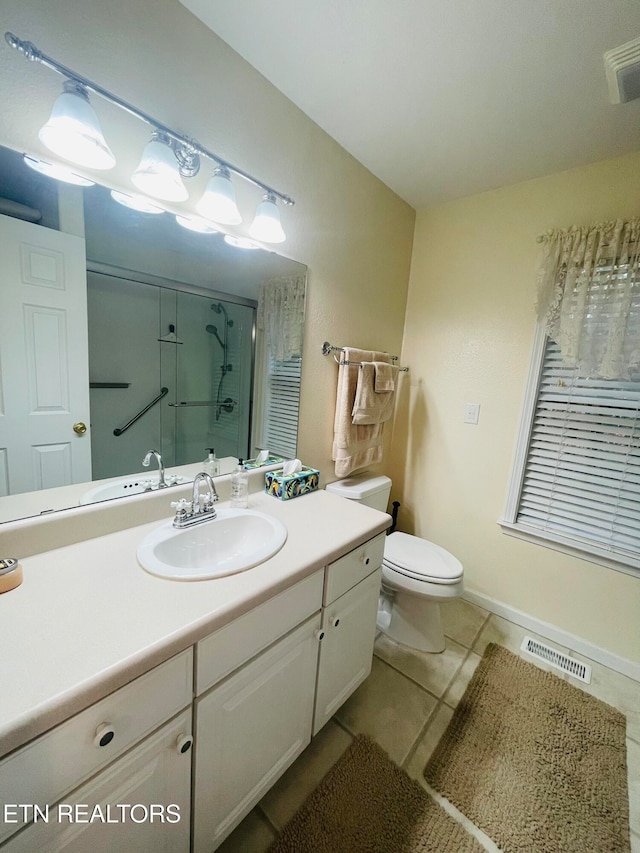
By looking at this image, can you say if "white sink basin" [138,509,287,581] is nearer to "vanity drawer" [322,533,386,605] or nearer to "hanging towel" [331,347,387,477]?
"vanity drawer" [322,533,386,605]

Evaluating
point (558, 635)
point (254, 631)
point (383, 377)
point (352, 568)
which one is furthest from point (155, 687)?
point (558, 635)

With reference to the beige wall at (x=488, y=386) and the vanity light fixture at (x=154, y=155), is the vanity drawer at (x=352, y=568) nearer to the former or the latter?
the beige wall at (x=488, y=386)

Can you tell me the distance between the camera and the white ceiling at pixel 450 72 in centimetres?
98

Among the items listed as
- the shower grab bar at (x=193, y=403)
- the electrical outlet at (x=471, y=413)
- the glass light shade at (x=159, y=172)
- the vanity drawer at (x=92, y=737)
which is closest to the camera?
the vanity drawer at (x=92, y=737)

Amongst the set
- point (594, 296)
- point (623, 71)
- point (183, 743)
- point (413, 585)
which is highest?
point (623, 71)

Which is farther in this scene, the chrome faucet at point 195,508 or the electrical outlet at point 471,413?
the electrical outlet at point 471,413

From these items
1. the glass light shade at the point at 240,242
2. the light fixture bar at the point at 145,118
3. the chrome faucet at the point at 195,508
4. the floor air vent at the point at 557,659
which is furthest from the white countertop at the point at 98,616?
the floor air vent at the point at 557,659

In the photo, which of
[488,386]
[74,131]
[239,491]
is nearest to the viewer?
[74,131]

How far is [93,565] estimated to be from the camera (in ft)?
2.76

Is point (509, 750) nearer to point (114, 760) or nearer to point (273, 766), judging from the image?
point (273, 766)

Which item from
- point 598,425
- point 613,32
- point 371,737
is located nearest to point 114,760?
point 371,737

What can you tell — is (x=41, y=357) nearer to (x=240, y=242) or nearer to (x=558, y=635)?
(x=240, y=242)

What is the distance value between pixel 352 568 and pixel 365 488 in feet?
2.41

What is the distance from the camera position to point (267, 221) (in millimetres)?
1222
